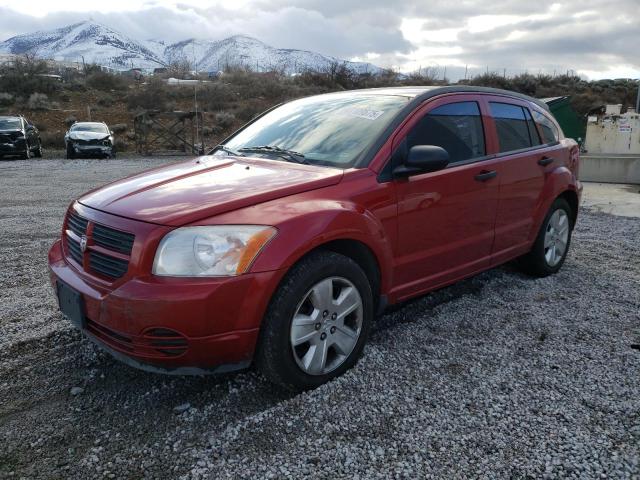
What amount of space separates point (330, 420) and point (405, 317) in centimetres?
147

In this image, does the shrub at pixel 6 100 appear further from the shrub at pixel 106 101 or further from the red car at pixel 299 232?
the red car at pixel 299 232

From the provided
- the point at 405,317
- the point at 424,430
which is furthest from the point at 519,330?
the point at 424,430

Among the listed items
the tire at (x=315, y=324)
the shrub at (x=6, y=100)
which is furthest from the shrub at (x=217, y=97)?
the tire at (x=315, y=324)

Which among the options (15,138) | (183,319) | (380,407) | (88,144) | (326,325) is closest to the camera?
(183,319)

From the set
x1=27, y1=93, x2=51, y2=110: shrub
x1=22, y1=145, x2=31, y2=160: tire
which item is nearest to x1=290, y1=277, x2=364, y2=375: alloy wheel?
x1=22, y1=145, x2=31, y2=160: tire

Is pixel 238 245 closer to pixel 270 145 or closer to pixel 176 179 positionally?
pixel 176 179

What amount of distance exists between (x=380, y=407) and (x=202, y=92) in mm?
36221

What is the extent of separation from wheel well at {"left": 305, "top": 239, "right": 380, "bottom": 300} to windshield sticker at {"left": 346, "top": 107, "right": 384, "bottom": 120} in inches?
37.8

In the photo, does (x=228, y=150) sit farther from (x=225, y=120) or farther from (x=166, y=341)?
(x=225, y=120)

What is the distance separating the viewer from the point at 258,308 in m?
2.52

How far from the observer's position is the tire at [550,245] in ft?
15.4

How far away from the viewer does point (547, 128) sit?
4809mm

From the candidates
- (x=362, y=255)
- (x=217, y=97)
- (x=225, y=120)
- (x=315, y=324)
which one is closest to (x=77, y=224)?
(x=315, y=324)

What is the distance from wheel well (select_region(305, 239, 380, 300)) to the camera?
2924 millimetres
